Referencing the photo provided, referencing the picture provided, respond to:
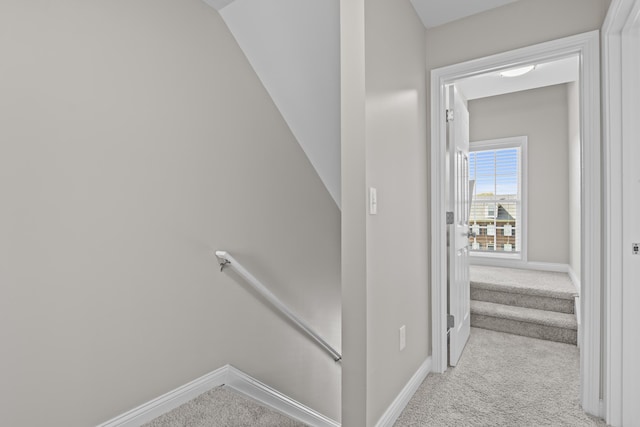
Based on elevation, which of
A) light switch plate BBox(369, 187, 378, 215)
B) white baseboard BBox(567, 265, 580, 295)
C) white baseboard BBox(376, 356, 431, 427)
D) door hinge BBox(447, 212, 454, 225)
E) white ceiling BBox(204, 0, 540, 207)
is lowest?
white baseboard BBox(376, 356, 431, 427)

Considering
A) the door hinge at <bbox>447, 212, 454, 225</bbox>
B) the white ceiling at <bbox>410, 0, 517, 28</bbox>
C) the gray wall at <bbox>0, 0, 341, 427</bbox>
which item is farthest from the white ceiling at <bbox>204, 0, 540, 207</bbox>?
the door hinge at <bbox>447, 212, 454, 225</bbox>

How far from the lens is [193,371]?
6.48 ft

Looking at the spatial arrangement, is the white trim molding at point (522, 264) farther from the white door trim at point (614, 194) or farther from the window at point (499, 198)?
the white door trim at point (614, 194)

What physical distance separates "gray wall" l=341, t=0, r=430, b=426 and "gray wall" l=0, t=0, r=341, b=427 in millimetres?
999

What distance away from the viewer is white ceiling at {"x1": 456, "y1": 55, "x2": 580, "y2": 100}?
319 centimetres

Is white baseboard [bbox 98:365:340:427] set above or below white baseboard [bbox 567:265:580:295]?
below

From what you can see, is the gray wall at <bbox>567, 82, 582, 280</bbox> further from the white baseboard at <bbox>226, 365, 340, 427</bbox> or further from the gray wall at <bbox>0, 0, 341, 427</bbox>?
the gray wall at <bbox>0, 0, 341, 427</bbox>

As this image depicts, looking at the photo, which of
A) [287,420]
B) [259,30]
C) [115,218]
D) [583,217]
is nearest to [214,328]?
[287,420]

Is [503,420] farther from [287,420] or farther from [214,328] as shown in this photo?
[214,328]

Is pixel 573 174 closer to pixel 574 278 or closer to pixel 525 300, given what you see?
pixel 574 278

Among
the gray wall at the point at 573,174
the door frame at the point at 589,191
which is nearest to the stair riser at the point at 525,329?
the gray wall at the point at 573,174

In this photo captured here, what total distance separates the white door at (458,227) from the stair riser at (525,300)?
73cm

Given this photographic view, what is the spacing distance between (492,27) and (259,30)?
1.45 m

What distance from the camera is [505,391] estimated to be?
1.98m
